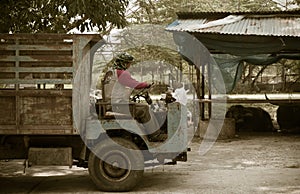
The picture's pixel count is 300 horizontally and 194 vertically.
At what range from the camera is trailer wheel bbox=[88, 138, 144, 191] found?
719cm

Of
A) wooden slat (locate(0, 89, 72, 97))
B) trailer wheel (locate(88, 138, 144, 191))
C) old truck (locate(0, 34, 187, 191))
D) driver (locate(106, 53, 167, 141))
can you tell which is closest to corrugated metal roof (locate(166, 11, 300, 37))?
driver (locate(106, 53, 167, 141))

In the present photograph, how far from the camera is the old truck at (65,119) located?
274 inches

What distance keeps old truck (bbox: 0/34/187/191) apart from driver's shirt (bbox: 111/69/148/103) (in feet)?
0.88

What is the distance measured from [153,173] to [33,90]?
288 centimetres

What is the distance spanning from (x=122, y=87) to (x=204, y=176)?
7.50 feet

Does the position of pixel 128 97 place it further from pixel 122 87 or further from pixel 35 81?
pixel 35 81

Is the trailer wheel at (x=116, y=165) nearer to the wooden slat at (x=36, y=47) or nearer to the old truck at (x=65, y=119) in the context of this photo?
the old truck at (x=65, y=119)

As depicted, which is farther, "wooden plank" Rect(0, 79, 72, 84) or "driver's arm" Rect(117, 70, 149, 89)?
"driver's arm" Rect(117, 70, 149, 89)

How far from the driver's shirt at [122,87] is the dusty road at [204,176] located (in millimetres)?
1419

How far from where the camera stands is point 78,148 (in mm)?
7379

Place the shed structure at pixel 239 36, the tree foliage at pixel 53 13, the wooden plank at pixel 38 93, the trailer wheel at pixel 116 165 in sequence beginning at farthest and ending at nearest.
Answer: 1. the shed structure at pixel 239 36
2. the tree foliage at pixel 53 13
3. the trailer wheel at pixel 116 165
4. the wooden plank at pixel 38 93

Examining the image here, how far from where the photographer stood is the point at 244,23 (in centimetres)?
1191

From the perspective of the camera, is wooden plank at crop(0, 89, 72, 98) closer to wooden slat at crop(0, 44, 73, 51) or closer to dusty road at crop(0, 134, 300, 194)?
wooden slat at crop(0, 44, 73, 51)

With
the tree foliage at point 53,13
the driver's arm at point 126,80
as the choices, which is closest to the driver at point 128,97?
the driver's arm at point 126,80
